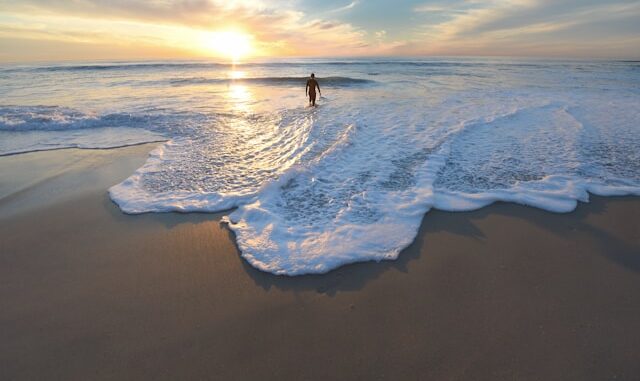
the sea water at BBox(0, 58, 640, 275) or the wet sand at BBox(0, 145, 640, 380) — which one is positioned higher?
the sea water at BBox(0, 58, 640, 275)

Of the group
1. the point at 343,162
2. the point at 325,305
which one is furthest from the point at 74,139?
the point at 325,305

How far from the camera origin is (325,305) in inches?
125

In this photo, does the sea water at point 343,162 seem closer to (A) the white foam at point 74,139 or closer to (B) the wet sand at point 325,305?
(A) the white foam at point 74,139

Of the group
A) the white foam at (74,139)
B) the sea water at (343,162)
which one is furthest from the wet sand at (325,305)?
the white foam at (74,139)

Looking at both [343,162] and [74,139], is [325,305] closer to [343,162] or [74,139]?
[343,162]

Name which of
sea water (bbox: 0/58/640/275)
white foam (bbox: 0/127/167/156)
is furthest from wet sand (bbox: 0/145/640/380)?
white foam (bbox: 0/127/167/156)

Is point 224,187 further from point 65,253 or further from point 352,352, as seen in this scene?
point 352,352

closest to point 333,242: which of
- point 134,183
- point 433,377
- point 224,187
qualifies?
point 433,377

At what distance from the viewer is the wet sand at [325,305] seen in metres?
2.57

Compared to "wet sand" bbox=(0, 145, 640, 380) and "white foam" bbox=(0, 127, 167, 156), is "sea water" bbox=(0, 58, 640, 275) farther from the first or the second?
"wet sand" bbox=(0, 145, 640, 380)

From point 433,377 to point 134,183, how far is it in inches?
233

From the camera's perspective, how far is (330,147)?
823 centimetres

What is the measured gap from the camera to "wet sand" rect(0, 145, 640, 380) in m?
2.57

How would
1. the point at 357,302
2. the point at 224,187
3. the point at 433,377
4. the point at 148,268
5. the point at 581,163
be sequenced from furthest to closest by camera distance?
the point at 581,163, the point at 224,187, the point at 148,268, the point at 357,302, the point at 433,377
